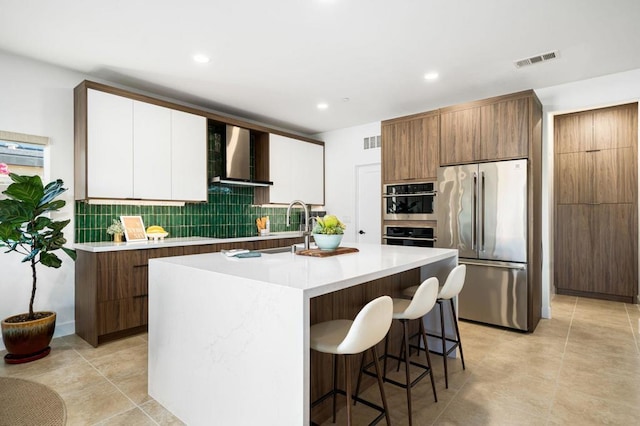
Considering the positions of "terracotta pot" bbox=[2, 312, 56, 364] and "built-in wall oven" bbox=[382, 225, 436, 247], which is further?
"built-in wall oven" bbox=[382, 225, 436, 247]

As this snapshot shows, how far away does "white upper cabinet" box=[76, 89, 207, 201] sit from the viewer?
3.38 m

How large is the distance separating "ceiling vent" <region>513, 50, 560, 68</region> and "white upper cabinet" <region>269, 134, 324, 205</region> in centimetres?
318

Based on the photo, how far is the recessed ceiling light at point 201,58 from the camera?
124 inches

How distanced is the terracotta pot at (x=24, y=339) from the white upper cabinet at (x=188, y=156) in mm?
1722

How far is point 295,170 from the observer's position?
5539mm

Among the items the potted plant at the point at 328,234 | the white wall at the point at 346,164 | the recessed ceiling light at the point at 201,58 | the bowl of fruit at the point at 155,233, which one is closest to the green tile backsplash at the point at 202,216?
the bowl of fruit at the point at 155,233

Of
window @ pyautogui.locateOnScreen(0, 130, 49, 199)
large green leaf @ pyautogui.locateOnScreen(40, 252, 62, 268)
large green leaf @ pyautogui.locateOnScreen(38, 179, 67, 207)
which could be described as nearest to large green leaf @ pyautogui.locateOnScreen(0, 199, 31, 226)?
large green leaf @ pyautogui.locateOnScreen(38, 179, 67, 207)

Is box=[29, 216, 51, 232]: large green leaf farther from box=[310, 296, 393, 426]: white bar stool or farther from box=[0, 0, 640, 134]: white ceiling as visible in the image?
box=[310, 296, 393, 426]: white bar stool

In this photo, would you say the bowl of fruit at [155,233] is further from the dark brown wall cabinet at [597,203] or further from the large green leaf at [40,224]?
the dark brown wall cabinet at [597,203]

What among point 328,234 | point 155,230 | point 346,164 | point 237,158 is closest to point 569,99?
point 346,164

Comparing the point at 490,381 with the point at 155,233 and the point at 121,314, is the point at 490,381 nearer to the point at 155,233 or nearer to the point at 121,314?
the point at 121,314

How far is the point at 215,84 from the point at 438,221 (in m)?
2.94

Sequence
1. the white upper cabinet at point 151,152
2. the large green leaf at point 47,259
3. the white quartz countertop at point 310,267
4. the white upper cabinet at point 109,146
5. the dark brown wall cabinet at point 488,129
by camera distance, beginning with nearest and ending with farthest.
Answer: the white quartz countertop at point 310,267 → the large green leaf at point 47,259 → the white upper cabinet at point 109,146 → the dark brown wall cabinet at point 488,129 → the white upper cabinet at point 151,152

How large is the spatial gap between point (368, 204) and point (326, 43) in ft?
10.1
